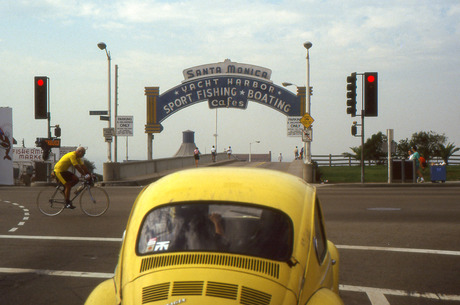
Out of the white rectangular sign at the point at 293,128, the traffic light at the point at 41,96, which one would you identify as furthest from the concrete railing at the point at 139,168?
the white rectangular sign at the point at 293,128

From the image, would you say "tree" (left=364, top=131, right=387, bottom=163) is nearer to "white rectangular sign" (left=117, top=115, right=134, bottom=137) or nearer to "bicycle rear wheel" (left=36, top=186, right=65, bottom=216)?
"white rectangular sign" (left=117, top=115, right=134, bottom=137)

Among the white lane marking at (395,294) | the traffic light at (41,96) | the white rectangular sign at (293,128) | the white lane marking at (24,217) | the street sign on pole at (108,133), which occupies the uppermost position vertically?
the traffic light at (41,96)

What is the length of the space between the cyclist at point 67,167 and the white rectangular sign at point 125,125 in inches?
798

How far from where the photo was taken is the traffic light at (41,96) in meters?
30.9

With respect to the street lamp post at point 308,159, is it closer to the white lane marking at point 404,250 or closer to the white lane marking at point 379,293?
the white lane marking at point 404,250

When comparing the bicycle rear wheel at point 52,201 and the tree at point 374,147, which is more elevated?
the tree at point 374,147

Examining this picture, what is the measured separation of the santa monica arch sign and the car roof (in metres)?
47.6

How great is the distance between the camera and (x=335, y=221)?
A: 14945 mm

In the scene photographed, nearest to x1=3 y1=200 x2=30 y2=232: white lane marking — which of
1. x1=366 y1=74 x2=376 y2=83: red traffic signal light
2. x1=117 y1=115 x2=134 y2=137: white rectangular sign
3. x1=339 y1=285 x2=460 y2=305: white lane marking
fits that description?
x1=339 y1=285 x2=460 y2=305: white lane marking

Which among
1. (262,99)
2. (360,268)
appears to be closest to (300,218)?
(360,268)

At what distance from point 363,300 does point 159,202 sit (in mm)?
3332

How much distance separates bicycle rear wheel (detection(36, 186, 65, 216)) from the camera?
54.7 ft

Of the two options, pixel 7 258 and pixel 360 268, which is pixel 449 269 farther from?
pixel 7 258

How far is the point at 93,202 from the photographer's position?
16.6 meters
